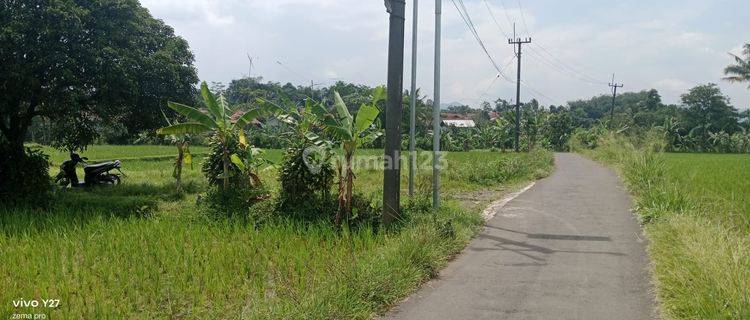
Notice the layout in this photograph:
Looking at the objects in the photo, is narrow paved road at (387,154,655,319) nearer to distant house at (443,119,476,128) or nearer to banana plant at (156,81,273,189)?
banana plant at (156,81,273,189)

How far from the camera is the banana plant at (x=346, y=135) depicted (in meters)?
8.87

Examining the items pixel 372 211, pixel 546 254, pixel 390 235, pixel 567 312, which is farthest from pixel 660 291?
pixel 372 211

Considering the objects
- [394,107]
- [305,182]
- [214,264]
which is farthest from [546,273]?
[305,182]

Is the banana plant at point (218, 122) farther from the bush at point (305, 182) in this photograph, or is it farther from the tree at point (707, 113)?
the tree at point (707, 113)

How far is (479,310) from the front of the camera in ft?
16.5

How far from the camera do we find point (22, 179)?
35.4ft

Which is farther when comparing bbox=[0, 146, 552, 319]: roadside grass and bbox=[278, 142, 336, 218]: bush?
bbox=[278, 142, 336, 218]: bush

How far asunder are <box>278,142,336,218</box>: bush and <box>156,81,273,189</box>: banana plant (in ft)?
4.78

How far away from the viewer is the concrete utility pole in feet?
26.8

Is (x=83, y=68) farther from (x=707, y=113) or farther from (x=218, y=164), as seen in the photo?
(x=707, y=113)

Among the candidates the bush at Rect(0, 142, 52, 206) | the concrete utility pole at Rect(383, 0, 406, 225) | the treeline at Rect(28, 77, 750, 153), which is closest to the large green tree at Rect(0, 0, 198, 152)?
the bush at Rect(0, 142, 52, 206)

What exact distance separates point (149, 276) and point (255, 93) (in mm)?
33953

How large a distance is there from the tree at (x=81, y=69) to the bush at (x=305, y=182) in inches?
211

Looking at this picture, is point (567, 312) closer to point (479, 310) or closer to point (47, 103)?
point (479, 310)
